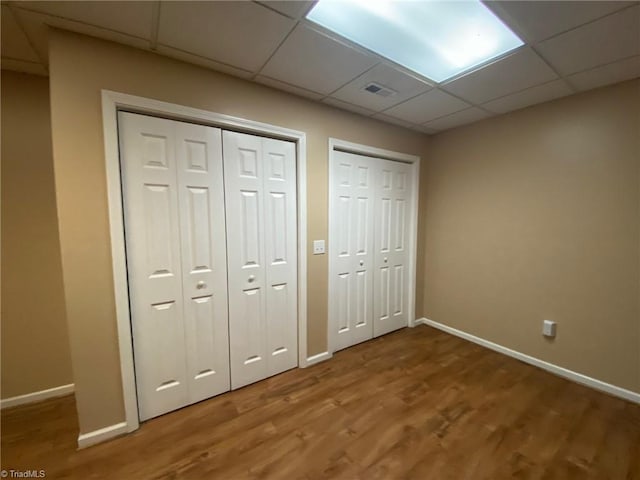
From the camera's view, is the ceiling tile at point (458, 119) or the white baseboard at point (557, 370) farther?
the ceiling tile at point (458, 119)

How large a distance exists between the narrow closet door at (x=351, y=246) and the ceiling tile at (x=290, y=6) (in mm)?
1259

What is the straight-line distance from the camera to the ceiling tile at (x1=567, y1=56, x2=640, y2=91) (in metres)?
1.74

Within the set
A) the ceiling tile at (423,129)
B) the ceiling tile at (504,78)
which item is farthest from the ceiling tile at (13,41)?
the ceiling tile at (423,129)

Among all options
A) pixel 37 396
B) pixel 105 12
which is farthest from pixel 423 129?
pixel 37 396

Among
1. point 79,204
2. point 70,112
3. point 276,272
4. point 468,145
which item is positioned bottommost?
point 276,272

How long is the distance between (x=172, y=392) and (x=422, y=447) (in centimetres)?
171

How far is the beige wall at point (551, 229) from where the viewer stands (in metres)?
2.02

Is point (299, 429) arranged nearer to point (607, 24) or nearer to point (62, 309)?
point (62, 309)

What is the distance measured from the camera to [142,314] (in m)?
1.73

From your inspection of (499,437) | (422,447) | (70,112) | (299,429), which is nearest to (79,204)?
(70,112)

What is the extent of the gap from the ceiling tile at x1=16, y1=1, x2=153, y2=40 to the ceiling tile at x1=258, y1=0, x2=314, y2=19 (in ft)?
1.92

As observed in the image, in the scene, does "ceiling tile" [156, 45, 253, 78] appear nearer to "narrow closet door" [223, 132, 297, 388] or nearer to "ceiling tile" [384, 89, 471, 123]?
"narrow closet door" [223, 132, 297, 388]

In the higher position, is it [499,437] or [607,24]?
[607,24]

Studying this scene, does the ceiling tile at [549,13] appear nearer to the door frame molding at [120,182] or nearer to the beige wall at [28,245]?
the door frame molding at [120,182]
